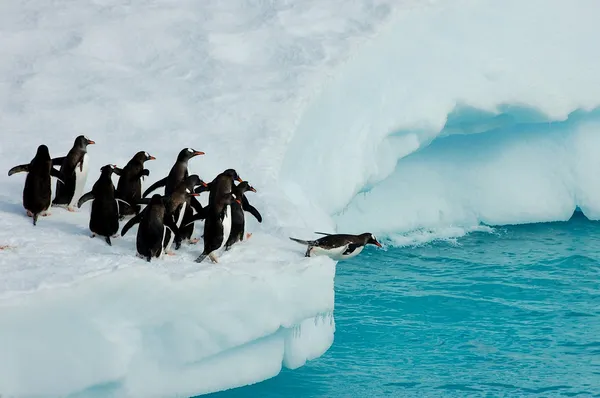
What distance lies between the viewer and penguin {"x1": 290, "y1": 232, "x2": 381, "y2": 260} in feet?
22.0

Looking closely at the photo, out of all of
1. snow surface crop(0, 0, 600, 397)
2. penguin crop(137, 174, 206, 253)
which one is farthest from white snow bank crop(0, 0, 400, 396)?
penguin crop(137, 174, 206, 253)

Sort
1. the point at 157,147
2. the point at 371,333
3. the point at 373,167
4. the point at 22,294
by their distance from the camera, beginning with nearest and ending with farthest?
the point at 22,294 → the point at 371,333 → the point at 157,147 → the point at 373,167

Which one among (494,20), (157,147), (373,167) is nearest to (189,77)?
(157,147)

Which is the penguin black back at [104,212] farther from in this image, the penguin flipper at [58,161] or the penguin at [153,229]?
the penguin flipper at [58,161]

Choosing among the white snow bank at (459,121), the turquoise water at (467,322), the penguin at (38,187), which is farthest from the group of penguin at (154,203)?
the white snow bank at (459,121)

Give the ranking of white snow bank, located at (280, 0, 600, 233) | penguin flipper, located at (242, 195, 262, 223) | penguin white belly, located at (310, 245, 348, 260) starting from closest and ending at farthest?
penguin white belly, located at (310, 245, 348, 260), penguin flipper, located at (242, 195, 262, 223), white snow bank, located at (280, 0, 600, 233)

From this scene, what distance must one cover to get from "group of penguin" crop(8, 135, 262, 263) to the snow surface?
0.51ft

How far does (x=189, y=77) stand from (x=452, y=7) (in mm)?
3186

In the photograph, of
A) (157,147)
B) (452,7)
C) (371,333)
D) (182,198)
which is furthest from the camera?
(452,7)

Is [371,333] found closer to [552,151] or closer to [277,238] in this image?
[277,238]

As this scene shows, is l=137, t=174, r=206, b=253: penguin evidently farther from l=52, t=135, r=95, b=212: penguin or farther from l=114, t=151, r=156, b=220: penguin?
l=52, t=135, r=95, b=212: penguin

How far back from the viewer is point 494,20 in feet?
34.9

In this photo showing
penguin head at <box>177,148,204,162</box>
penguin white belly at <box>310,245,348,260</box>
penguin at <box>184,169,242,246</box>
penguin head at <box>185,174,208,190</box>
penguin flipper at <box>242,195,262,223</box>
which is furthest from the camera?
penguin head at <box>177,148,204,162</box>

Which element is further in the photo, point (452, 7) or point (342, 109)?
point (452, 7)
